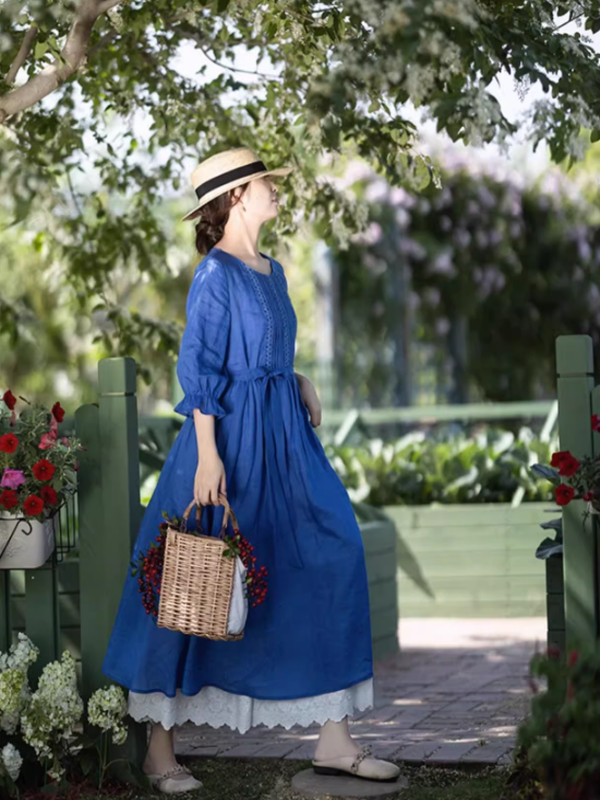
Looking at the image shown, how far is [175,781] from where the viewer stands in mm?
3600

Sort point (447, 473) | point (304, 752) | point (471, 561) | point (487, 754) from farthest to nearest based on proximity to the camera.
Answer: point (447, 473) < point (471, 561) < point (304, 752) < point (487, 754)

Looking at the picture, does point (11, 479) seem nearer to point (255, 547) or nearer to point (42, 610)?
point (42, 610)

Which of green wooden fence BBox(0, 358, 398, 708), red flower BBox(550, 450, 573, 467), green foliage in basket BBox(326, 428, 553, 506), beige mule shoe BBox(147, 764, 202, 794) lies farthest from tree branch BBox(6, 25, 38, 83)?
green foliage in basket BBox(326, 428, 553, 506)

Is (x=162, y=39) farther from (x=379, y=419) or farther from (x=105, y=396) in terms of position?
(x=379, y=419)

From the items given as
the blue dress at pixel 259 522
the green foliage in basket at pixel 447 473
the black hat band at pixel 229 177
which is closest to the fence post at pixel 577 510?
the blue dress at pixel 259 522

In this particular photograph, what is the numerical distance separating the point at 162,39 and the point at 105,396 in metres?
1.85

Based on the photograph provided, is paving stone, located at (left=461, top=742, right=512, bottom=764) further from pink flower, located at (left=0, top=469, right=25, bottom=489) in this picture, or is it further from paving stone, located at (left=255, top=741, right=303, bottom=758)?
pink flower, located at (left=0, top=469, right=25, bottom=489)

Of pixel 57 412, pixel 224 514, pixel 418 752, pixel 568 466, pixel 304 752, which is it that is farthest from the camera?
pixel 304 752

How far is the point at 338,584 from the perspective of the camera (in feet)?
11.5

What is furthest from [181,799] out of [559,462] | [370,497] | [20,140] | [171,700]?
[370,497]

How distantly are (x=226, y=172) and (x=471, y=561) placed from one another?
13.0 feet

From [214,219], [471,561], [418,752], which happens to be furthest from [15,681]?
[471,561]

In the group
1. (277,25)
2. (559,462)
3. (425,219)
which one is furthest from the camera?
(425,219)

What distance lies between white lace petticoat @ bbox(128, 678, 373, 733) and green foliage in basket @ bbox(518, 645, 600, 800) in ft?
3.30
